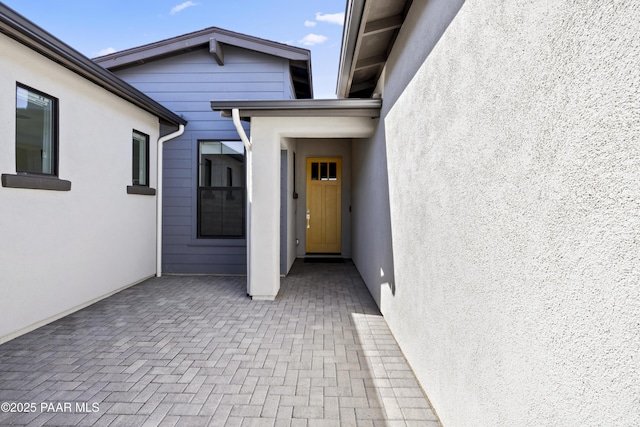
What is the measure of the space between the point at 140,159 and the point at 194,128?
110cm

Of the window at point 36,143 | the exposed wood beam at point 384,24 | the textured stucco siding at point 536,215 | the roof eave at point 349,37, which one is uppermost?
the exposed wood beam at point 384,24

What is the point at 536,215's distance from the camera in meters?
1.15

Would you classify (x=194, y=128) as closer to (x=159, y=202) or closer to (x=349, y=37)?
(x=159, y=202)

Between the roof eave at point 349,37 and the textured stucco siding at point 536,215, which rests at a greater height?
the roof eave at point 349,37

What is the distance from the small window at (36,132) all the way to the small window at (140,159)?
1733mm

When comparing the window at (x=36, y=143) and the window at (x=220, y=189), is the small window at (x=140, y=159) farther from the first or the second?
the window at (x=36, y=143)

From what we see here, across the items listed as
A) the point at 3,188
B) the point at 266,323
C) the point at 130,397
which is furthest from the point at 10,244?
the point at 266,323

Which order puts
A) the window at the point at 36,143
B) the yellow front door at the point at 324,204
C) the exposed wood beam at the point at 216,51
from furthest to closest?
the yellow front door at the point at 324,204 < the exposed wood beam at the point at 216,51 < the window at the point at 36,143

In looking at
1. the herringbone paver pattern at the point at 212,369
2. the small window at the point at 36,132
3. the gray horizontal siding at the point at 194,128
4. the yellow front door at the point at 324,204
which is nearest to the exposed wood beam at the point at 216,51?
the gray horizontal siding at the point at 194,128

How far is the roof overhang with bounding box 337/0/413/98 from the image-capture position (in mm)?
3246

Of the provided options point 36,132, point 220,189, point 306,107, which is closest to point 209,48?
point 220,189

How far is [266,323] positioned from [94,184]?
294 cm

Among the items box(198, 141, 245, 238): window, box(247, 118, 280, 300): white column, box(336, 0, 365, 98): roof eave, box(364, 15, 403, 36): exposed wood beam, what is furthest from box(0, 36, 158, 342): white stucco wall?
box(364, 15, 403, 36): exposed wood beam

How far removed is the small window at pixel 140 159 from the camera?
5.62 meters
